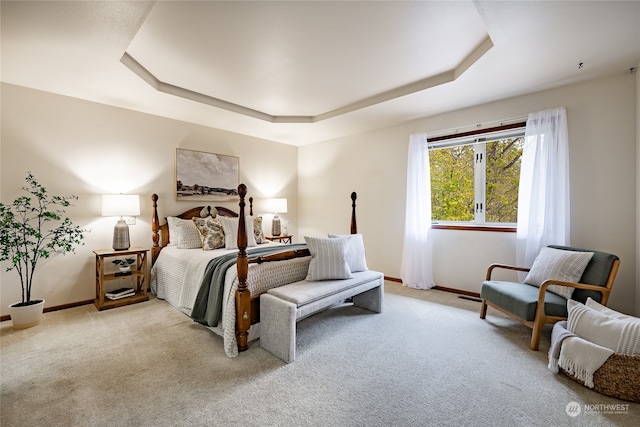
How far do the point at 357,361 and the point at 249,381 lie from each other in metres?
0.81

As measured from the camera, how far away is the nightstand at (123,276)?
3.12 m

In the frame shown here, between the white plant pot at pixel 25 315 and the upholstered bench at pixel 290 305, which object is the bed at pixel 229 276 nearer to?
the upholstered bench at pixel 290 305

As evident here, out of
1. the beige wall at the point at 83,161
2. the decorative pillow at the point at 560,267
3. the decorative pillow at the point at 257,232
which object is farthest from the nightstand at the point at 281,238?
the decorative pillow at the point at 560,267

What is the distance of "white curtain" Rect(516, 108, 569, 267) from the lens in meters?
2.89

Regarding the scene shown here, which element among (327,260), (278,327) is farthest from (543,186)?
(278,327)

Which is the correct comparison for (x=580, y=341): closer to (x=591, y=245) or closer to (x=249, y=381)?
(x=591, y=245)

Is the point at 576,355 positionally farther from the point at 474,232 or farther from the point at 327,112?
the point at 327,112

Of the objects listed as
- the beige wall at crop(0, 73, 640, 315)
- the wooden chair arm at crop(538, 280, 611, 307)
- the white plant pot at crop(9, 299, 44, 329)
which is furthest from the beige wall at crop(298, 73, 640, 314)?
the white plant pot at crop(9, 299, 44, 329)

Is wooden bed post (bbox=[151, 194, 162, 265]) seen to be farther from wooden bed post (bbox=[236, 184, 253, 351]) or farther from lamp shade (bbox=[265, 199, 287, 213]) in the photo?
wooden bed post (bbox=[236, 184, 253, 351])

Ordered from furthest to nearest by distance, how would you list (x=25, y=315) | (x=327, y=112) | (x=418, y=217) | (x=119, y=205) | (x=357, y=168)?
(x=357, y=168) → (x=327, y=112) → (x=418, y=217) → (x=119, y=205) → (x=25, y=315)

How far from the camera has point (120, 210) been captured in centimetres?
325

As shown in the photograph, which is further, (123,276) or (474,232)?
(474,232)

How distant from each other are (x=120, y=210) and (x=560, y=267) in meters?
4.66

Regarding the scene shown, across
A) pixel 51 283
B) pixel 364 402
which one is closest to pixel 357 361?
pixel 364 402
